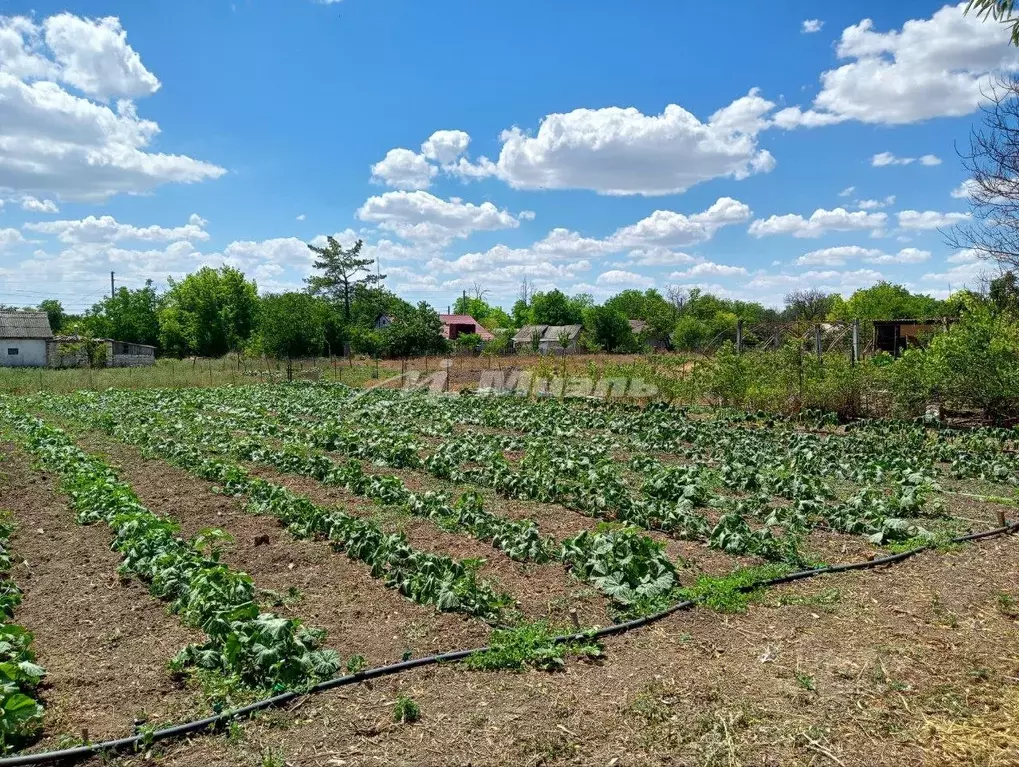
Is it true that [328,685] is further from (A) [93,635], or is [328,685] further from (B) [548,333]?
(B) [548,333]

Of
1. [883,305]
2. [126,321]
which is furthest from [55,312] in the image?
[883,305]

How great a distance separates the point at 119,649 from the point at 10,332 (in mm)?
57076

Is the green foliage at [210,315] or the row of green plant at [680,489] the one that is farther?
the green foliage at [210,315]

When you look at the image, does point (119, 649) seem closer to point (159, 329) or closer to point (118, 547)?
point (118, 547)

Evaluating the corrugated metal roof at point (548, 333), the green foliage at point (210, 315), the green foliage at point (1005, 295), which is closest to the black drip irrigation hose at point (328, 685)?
the green foliage at point (1005, 295)

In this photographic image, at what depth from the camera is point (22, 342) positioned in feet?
166

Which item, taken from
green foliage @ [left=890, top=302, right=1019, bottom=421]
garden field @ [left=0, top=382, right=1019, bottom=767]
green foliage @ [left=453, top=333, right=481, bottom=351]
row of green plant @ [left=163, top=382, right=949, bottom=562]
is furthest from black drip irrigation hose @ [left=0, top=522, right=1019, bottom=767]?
green foliage @ [left=453, top=333, right=481, bottom=351]

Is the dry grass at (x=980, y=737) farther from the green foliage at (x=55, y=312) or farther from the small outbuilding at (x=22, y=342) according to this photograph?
the green foliage at (x=55, y=312)

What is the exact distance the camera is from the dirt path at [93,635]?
158 inches

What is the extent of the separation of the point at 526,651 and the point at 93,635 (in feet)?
10.5

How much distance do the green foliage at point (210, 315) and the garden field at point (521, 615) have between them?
56.3 m

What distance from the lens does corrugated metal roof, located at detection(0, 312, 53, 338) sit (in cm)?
5062

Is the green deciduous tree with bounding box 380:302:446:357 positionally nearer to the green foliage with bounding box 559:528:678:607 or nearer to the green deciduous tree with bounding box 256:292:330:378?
the green deciduous tree with bounding box 256:292:330:378

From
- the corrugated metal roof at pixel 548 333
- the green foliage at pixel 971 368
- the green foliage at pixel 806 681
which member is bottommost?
the green foliage at pixel 806 681
